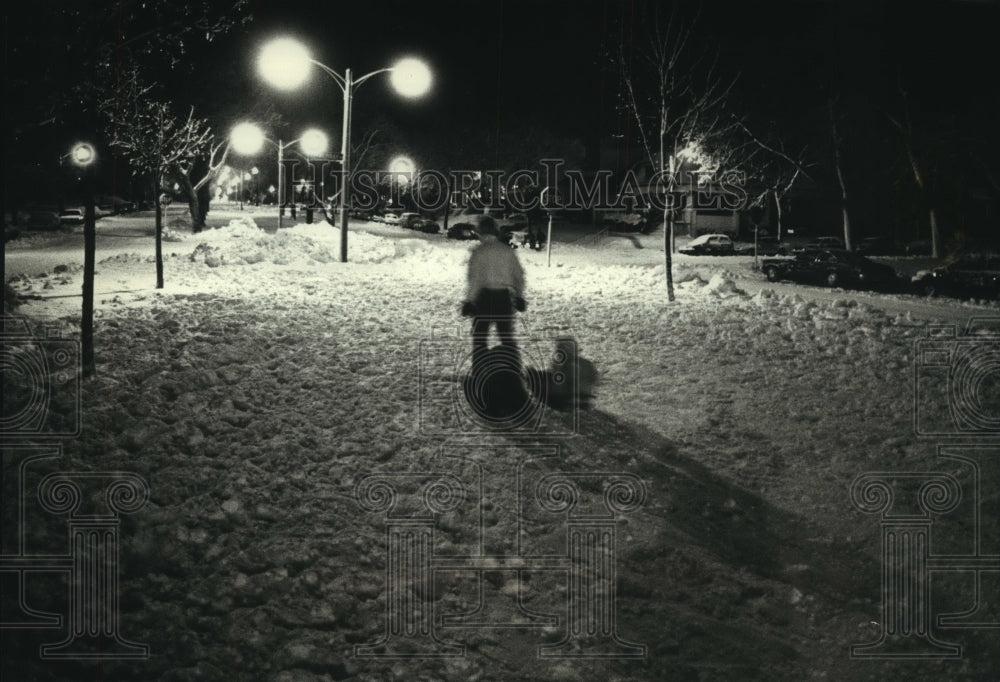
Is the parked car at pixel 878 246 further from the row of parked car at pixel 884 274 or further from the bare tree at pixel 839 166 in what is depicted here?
the row of parked car at pixel 884 274

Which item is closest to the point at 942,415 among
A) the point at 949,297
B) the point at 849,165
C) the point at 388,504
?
the point at 388,504

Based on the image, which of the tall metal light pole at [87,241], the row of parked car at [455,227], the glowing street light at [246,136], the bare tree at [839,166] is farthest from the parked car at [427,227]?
the tall metal light pole at [87,241]

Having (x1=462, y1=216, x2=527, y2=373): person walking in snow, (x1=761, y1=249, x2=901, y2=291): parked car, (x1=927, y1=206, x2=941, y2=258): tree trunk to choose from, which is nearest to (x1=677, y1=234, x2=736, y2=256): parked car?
(x1=927, y1=206, x2=941, y2=258): tree trunk

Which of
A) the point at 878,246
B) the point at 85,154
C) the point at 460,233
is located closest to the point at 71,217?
the point at 460,233

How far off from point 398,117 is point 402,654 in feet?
196

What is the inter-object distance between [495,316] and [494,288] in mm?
295

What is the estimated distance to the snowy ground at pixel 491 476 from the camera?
418 centimetres

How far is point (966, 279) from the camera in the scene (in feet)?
67.0

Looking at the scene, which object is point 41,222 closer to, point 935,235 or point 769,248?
point 769,248

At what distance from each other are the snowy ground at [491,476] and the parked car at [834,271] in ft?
38.9

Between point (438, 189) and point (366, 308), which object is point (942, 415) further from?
point (438, 189)

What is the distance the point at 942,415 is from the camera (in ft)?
25.7

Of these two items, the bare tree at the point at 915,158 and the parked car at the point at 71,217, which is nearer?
the bare tree at the point at 915,158

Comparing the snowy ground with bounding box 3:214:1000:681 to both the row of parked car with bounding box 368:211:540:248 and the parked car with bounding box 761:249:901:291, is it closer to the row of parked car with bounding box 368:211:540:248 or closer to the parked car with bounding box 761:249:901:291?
the parked car with bounding box 761:249:901:291
